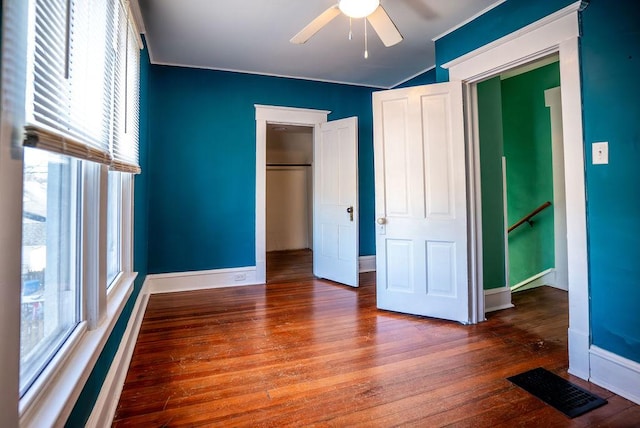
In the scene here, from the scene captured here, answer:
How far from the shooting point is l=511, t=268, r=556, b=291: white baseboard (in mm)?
3938

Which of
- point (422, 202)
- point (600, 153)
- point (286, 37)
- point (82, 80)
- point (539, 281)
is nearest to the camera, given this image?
point (82, 80)

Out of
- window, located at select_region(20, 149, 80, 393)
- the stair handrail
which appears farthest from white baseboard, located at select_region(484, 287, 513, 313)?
window, located at select_region(20, 149, 80, 393)

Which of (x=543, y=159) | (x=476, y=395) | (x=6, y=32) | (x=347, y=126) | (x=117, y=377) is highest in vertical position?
(x=347, y=126)

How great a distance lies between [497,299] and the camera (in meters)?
3.18

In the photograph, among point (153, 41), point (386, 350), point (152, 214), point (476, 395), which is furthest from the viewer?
point (152, 214)

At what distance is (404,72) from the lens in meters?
4.18

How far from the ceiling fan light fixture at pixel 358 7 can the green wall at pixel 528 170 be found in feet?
9.54

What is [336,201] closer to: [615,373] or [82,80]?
[615,373]

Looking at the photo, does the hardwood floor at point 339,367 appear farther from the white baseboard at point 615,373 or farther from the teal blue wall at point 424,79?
the teal blue wall at point 424,79

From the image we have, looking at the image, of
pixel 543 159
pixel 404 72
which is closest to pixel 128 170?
pixel 404 72

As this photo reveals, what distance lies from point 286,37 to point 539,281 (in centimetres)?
413

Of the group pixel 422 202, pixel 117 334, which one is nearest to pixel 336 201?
pixel 422 202

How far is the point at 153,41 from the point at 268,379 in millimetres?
3327

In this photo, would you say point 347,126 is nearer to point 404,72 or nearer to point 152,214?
point 404,72
